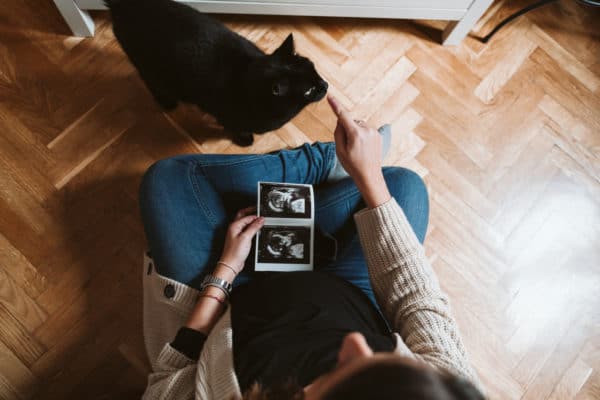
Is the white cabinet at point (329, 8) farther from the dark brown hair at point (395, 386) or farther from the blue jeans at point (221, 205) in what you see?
the dark brown hair at point (395, 386)

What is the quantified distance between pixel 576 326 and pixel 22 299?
1.64m

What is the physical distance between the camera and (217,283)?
76 centimetres

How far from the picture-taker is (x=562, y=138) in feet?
4.26

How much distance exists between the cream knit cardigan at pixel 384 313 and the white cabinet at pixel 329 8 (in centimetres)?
69

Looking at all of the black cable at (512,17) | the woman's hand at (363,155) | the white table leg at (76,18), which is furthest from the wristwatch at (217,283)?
the black cable at (512,17)

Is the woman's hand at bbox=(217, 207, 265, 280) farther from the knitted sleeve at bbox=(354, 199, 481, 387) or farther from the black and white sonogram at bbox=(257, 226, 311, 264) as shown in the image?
the knitted sleeve at bbox=(354, 199, 481, 387)

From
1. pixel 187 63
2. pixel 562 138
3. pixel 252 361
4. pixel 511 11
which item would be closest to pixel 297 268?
pixel 252 361

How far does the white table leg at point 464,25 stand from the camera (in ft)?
3.73

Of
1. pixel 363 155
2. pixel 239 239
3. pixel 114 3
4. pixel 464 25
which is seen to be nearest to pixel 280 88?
pixel 363 155

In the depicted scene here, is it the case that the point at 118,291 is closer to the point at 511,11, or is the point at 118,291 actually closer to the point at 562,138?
the point at 562,138

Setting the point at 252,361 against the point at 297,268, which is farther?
the point at 297,268

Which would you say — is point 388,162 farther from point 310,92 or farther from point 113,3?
point 113,3

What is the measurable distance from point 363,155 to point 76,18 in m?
0.96

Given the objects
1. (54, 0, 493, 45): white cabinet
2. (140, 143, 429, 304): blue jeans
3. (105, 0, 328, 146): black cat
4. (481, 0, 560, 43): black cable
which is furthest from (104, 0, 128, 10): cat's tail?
(481, 0, 560, 43): black cable
